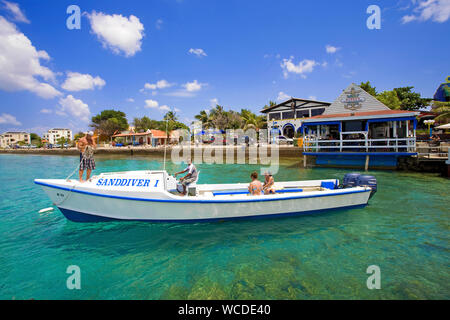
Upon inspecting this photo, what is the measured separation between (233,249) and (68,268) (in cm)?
354

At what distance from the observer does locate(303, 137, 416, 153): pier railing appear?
48.7 feet

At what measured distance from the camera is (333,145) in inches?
690

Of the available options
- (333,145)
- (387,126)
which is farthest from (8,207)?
(387,126)

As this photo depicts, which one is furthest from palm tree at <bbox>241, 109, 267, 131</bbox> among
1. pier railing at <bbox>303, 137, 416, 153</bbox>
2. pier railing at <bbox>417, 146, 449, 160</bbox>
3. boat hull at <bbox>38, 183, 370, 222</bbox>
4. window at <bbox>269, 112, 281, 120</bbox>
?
boat hull at <bbox>38, 183, 370, 222</bbox>

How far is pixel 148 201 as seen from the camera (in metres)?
5.75

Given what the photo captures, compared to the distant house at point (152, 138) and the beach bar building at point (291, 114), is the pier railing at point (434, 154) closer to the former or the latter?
the beach bar building at point (291, 114)

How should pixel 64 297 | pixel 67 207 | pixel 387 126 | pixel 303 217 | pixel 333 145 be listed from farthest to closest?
pixel 333 145, pixel 387 126, pixel 303 217, pixel 67 207, pixel 64 297

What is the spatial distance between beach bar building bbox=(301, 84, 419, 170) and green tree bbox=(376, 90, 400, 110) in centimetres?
1502

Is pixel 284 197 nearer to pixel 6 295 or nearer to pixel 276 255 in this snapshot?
pixel 276 255

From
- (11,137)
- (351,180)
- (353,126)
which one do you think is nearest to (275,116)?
(353,126)

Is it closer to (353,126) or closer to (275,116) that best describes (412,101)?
(275,116)

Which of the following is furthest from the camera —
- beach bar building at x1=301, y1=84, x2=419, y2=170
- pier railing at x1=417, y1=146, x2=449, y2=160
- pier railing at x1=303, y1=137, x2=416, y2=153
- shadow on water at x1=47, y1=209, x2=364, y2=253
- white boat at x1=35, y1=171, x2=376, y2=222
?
beach bar building at x1=301, y1=84, x2=419, y2=170

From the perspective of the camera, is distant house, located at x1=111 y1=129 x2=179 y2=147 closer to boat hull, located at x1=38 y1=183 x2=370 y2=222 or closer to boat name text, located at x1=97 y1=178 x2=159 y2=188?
boat hull, located at x1=38 y1=183 x2=370 y2=222

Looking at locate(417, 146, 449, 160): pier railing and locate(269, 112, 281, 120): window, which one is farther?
locate(269, 112, 281, 120): window
